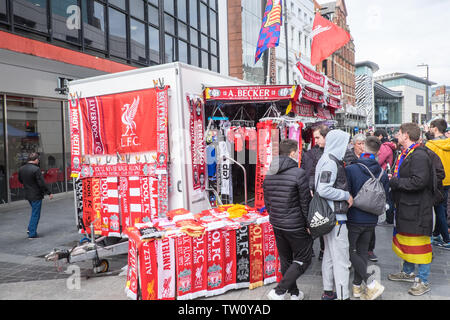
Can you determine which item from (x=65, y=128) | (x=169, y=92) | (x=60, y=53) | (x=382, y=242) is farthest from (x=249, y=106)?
(x=65, y=128)

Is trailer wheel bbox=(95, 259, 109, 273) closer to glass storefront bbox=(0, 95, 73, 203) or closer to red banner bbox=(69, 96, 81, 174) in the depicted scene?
red banner bbox=(69, 96, 81, 174)

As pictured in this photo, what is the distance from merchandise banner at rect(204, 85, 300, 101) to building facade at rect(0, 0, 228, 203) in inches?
160

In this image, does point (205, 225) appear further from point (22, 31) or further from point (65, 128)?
point (65, 128)

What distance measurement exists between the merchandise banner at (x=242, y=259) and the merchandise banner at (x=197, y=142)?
1.35 meters

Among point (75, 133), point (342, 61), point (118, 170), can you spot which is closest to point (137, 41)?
point (75, 133)

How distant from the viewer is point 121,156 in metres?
5.40

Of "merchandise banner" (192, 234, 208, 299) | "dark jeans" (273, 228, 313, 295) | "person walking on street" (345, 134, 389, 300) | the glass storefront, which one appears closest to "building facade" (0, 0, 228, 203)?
the glass storefront

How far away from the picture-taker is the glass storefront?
10.1 meters

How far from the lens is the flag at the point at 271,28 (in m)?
Result: 9.52

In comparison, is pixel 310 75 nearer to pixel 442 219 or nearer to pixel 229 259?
pixel 442 219

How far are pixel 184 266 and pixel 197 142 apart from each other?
79.8 inches

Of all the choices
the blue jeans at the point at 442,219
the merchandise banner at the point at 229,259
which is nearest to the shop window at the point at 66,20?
the merchandise banner at the point at 229,259

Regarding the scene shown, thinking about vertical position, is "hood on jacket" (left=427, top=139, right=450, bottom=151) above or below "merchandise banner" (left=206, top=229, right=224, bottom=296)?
above

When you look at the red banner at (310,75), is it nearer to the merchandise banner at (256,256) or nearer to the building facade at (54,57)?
the merchandise banner at (256,256)
